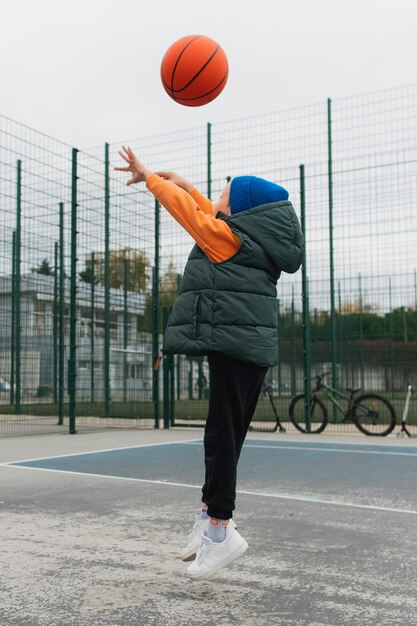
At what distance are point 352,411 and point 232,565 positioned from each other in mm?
7655

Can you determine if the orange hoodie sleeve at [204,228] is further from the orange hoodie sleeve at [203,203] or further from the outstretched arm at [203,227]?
the orange hoodie sleeve at [203,203]

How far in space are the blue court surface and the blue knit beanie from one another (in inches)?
58.3

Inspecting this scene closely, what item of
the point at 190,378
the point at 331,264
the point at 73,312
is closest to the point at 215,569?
the point at 73,312

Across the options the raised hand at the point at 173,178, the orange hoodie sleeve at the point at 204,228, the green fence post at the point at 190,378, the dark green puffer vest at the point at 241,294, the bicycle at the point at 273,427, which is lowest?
the bicycle at the point at 273,427

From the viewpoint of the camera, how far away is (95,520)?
394cm

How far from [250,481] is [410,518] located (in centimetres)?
163

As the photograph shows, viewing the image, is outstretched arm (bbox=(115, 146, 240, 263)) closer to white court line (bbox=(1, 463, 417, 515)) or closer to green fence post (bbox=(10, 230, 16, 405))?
white court line (bbox=(1, 463, 417, 515))

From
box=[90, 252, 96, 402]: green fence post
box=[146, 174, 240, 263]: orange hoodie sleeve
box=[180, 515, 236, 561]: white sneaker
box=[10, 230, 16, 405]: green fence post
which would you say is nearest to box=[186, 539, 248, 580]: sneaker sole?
box=[180, 515, 236, 561]: white sneaker

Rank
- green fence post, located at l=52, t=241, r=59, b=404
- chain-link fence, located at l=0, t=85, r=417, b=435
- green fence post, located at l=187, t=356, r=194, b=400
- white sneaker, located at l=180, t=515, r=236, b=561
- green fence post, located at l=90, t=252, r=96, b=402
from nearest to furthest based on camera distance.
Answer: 1. white sneaker, located at l=180, t=515, r=236, b=561
2. chain-link fence, located at l=0, t=85, r=417, b=435
3. green fence post, located at l=90, t=252, r=96, b=402
4. green fence post, located at l=187, t=356, r=194, b=400
5. green fence post, located at l=52, t=241, r=59, b=404

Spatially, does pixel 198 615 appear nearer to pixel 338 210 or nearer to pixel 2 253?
pixel 338 210

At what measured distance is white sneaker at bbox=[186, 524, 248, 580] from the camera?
2508 millimetres

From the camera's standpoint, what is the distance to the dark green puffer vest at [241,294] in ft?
8.41

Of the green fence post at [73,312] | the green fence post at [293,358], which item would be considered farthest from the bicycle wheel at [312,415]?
the green fence post at [73,312]

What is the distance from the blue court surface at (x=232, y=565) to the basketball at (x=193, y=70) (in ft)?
7.54
